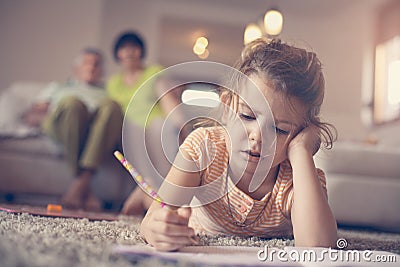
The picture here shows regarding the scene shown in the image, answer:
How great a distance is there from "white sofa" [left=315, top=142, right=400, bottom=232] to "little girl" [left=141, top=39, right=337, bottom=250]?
2.48ft

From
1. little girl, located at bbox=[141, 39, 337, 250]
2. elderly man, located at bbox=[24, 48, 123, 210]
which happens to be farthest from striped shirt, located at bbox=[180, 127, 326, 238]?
elderly man, located at bbox=[24, 48, 123, 210]

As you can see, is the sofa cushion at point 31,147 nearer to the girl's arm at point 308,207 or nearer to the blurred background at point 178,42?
the blurred background at point 178,42

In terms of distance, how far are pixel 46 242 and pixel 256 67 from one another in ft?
1.41

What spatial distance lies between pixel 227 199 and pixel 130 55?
1.41m

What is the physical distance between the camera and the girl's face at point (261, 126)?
2.43 ft

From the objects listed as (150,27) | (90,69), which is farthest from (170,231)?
(150,27)

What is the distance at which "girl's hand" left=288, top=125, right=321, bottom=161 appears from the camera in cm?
79

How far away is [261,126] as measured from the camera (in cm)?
73

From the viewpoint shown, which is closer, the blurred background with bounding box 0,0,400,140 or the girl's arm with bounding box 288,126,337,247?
the girl's arm with bounding box 288,126,337,247

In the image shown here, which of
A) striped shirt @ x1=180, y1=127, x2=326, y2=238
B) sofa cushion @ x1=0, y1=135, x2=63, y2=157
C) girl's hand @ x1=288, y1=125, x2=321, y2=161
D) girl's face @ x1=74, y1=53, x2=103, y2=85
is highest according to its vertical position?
girl's face @ x1=74, y1=53, x2=103, y2=85

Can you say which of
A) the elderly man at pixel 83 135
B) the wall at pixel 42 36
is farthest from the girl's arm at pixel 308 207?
the wall at pixel 42 36

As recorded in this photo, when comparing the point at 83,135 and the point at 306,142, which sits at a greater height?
the point at 306,142

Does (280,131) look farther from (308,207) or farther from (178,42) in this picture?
(178,42)

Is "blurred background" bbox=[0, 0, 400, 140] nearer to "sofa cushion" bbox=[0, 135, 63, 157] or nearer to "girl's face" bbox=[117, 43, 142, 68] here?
"girl's face" bbox=[117, 43, 142, 68]
